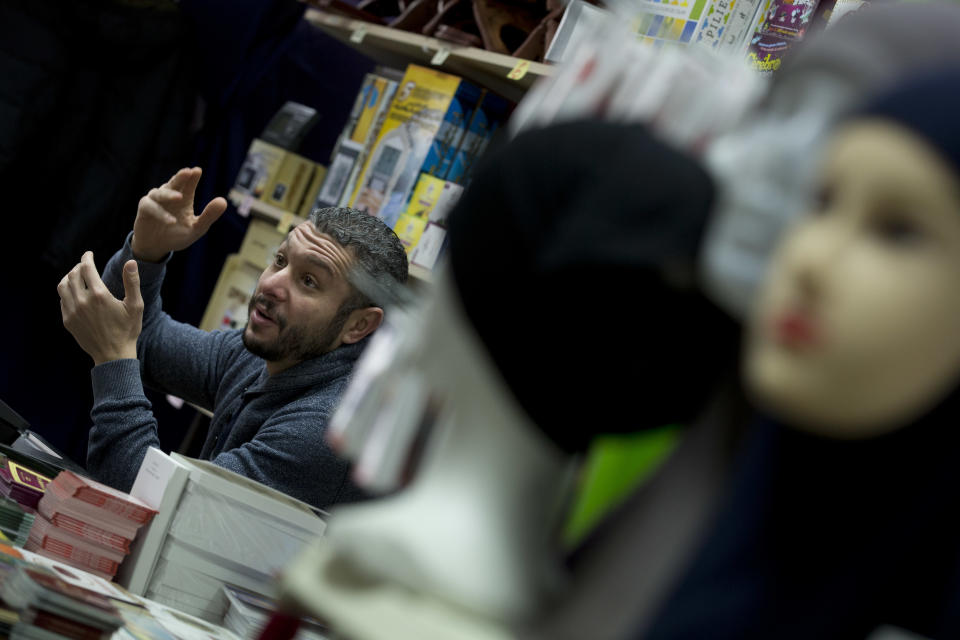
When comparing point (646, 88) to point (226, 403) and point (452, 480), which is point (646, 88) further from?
point (226, 403)

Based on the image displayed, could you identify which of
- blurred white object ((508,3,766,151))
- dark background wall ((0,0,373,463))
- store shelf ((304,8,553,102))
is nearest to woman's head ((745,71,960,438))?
blurred white object ((508,3,766,151))

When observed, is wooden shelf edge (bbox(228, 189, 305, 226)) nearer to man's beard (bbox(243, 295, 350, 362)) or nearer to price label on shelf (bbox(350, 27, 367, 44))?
price label on shelf (bbox(350, 27, 367, 44))

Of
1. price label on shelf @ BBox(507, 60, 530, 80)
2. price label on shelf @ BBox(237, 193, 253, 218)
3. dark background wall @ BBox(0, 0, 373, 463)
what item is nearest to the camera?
price label on shelf @ BBox(507, 60, 530, 80)

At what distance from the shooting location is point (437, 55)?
298 centimetres

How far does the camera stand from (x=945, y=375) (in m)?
0.49

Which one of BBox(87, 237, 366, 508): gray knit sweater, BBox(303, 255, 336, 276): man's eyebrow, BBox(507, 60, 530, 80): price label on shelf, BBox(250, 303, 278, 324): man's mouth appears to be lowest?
BBox(87, 237, 366, 508): gray knit sweater

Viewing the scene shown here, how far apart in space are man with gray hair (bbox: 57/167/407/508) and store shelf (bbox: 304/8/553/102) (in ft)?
1.85

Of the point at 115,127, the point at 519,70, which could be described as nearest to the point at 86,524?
the point at 519,70

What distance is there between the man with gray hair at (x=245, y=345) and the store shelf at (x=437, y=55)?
22.2 inches

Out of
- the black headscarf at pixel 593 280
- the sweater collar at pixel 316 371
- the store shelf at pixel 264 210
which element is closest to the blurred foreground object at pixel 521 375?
the black headscarf at pixel 593 280

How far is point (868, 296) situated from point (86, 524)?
1393 millimetres

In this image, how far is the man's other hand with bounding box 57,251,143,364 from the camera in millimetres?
2125

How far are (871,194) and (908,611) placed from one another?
0.23 meters

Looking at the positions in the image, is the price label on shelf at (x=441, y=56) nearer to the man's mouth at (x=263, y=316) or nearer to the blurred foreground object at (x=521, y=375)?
the man's mouth at (x=263, y=316)
